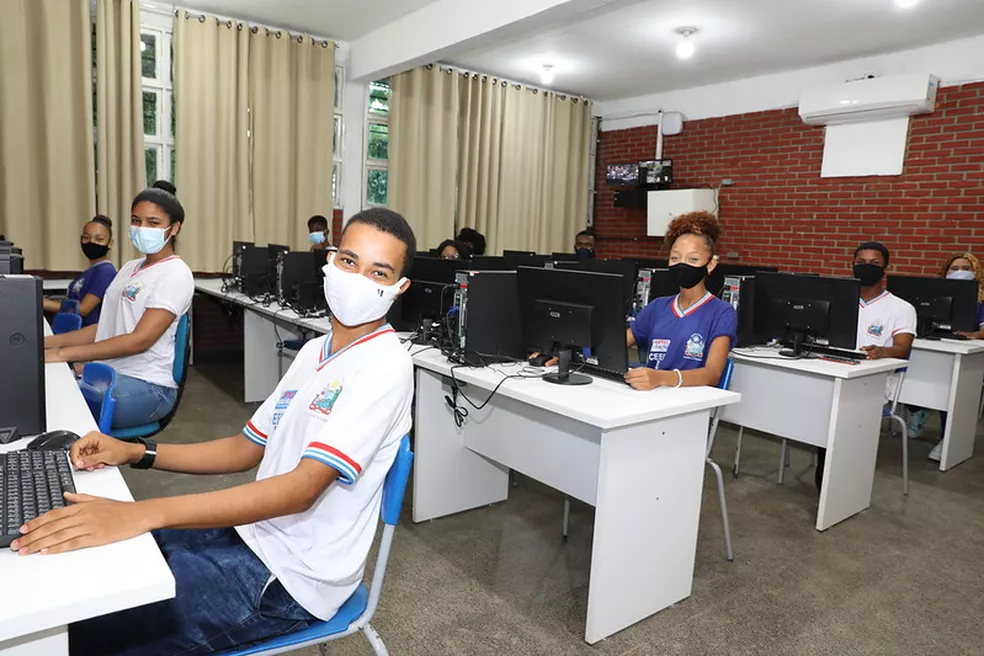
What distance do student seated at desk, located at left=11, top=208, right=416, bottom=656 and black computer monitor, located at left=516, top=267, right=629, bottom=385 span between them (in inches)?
39.6

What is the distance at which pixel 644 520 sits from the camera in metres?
2.22

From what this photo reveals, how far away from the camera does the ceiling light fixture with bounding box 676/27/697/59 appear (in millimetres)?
5602

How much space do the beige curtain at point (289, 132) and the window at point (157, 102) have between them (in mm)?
683

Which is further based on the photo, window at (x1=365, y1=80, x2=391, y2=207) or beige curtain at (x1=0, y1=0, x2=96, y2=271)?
window at (x1=365, y1=80, x2=391, y2=207)

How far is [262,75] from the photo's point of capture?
20.2ft

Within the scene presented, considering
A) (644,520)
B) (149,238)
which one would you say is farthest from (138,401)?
(644,520)

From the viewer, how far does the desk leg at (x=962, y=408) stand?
3.98 meters

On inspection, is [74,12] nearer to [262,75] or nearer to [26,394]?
[262,75]

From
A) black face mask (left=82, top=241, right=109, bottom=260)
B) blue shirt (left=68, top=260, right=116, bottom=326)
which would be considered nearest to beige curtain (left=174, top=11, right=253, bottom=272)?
black face mask (left=82, top=241, right=109, bottom=260)

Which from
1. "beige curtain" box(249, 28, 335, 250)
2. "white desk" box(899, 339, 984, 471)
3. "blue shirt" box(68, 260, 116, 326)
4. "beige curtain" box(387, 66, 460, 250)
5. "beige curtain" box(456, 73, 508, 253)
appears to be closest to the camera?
"blue shirt" box(68, 260, 116, 326)

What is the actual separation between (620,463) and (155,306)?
183 cm

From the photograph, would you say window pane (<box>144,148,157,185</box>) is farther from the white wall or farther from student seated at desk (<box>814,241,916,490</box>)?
student seated at desk (<box>814,241,916,490</box>)

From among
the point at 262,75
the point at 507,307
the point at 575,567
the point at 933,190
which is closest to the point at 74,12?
the point at 262,75

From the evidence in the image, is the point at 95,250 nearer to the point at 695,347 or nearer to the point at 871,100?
the point at 695,347
